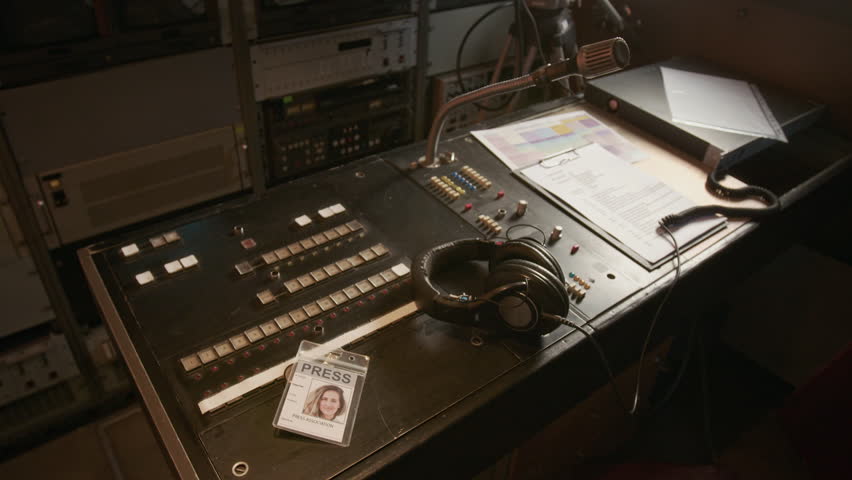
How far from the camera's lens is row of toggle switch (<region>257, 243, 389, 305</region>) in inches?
40.9

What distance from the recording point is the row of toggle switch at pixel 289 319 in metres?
0.93

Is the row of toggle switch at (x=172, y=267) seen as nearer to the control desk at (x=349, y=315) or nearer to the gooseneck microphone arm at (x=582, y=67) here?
the control desk at (x=349, y=315)

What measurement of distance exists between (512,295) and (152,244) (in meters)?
0.67

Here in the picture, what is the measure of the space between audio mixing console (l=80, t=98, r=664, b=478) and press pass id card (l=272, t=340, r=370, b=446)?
2cm

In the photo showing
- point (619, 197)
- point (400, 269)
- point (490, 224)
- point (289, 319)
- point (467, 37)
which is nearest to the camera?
point (289, 319)

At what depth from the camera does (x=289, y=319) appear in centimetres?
100

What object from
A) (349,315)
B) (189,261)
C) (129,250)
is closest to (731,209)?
(349,315)

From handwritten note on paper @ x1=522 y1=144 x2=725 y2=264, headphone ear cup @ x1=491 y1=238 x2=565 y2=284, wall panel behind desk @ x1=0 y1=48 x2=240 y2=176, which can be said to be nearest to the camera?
headphone ear cup @ x1=491 y1=238 x2=565 y2=284

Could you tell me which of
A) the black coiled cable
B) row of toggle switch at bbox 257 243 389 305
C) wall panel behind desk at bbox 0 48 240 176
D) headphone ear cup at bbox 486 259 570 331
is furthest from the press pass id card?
wall panel behind desk at bbox 0 48 240 176

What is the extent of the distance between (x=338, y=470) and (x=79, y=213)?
1160 mm

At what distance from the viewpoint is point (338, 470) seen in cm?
80

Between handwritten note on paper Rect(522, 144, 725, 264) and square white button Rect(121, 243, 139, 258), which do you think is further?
handwritten note on paper Rect(522, 144, 725, 264)

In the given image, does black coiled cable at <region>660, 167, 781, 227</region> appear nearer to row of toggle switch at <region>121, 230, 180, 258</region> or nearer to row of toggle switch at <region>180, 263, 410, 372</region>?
row of toggle switch at <region>180, 263, 410, 372</region>

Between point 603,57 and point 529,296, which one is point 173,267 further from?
point 603,57
